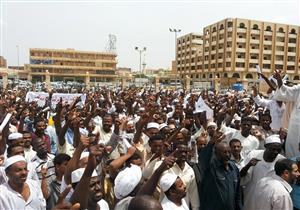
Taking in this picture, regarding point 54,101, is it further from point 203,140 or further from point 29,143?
point 203,140

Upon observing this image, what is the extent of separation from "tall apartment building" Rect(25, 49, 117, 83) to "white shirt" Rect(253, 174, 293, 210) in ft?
227

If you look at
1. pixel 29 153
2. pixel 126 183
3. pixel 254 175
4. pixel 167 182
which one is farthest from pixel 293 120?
pixel 29 153

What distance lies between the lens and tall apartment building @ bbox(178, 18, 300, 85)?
2341 inches

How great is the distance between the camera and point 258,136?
5.59m

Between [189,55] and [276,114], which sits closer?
[276,114]

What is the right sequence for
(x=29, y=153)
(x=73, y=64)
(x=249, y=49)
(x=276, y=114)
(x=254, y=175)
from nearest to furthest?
(x=254, y=175) < (x=29, y=153) < (x=276, y=114) < (x=249, y=49) < (x=73, y=64)

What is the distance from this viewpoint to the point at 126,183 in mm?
3021

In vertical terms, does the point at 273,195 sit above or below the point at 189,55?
below

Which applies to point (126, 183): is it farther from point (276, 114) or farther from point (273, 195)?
point (276, 114)

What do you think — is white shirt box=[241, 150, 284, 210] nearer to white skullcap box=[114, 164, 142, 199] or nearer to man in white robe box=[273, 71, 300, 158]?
man in white robe box=[273, 71, 300, 158]

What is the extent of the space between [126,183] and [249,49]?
6124cm

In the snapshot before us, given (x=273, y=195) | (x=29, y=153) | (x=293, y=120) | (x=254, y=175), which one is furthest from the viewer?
(x=293, y=120)

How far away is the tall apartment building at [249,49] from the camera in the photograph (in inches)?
2341

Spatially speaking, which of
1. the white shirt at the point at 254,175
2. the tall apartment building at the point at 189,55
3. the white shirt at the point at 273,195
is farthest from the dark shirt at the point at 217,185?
the tall apartment building at the point at 189,55
